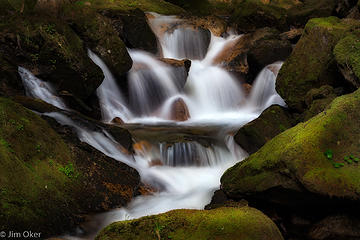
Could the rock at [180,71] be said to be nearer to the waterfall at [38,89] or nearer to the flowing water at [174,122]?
the flowing water at [174,122]

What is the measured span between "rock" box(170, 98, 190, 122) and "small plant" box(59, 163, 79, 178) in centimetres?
554

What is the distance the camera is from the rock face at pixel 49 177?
432cm

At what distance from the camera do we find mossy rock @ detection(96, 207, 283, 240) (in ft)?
10.6

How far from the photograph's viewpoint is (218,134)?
9219mm

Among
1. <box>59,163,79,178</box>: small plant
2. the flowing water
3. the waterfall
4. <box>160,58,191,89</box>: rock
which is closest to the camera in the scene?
<box>59,163,79,178</box>: small plant

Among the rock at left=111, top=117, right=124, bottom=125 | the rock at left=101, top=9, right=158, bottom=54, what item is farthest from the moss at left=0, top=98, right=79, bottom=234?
the rock at left=101, top=9, right=158, bottom=54

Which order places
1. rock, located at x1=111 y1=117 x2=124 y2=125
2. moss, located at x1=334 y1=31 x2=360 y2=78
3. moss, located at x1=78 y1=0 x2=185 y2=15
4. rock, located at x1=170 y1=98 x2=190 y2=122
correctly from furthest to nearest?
moss, located at x1=78 y1=0 x2=185 y2=15 < rock, located at x1=170 y1=98 x2=190 y2=122 < rock, located at x1=111 y1=117 x2=124 y2=125 < moss, located at x1=334 y1=31 x2=360 y2=78

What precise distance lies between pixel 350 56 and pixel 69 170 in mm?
5715

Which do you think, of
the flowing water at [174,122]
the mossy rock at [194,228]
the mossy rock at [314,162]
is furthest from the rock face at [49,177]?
the mossy rock at [314,162]

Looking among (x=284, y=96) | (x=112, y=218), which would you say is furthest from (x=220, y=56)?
(x=112, y=218)

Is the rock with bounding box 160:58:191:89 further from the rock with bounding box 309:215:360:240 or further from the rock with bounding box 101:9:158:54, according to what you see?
the rock with bounding box 309:215:360:240

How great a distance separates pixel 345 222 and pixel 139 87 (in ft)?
26.1

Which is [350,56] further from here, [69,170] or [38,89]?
[38,89]

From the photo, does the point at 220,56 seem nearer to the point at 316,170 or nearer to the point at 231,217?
the point at 316,170
